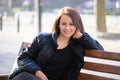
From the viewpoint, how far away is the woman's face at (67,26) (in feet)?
11.6

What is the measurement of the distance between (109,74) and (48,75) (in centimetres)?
64

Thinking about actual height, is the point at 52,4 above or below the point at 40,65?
above

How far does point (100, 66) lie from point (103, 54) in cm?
14

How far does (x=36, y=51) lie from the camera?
145 inches

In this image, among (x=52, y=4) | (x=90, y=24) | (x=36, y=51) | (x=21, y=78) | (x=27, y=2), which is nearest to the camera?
(x=21, y=78)

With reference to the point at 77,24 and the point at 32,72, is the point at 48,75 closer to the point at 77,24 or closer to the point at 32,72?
the point at 32,72

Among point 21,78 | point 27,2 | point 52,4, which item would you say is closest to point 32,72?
point 21,78

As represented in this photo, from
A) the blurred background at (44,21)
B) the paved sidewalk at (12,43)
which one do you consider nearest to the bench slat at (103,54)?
the paved sidewalk at (12,43)

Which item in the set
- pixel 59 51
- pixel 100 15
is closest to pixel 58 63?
pixel 59 51

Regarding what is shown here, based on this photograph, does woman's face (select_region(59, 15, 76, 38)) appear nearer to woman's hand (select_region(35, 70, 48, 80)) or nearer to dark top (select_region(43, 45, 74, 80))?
dark top (select_region(43, 45, 74, 80))

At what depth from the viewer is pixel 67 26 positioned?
11.6ft

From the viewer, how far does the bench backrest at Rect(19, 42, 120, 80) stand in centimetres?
362

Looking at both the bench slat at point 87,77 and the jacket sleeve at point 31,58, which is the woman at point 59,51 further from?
the bench slat at point 87,77

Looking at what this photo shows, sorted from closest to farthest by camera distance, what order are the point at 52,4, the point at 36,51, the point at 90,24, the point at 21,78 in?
the point at 21,78
the point at 36,51
the point at 90,24
the point at 52,4
